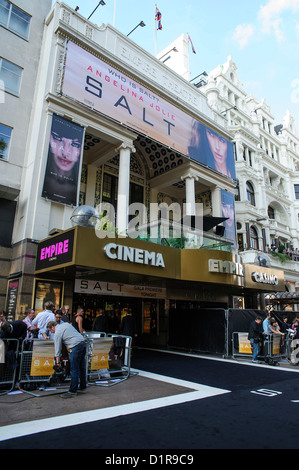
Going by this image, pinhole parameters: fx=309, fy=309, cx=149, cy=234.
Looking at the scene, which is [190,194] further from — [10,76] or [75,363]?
[75,363]

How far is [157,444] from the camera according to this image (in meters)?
4.04

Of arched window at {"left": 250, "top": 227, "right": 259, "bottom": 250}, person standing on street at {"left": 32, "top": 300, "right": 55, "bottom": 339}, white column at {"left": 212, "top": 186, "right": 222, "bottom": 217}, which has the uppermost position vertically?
white column at {"left": 212, "top": 186, "right": 222, "bottom": 217}

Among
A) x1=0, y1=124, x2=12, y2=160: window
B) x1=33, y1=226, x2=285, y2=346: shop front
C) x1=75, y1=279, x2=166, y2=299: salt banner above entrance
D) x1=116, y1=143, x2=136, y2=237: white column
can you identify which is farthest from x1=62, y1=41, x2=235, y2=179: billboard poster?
x1=75, y1=279, x2=166, y2=299: salt banner above entrance

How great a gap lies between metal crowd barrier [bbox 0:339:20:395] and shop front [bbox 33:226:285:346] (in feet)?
11.1

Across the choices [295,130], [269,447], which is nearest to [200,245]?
[269,447]

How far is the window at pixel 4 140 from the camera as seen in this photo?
14182 millimetres

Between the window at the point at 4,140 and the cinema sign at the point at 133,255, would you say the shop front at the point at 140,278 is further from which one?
the window at the point at 4,140

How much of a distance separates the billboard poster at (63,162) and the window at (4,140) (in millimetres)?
2169

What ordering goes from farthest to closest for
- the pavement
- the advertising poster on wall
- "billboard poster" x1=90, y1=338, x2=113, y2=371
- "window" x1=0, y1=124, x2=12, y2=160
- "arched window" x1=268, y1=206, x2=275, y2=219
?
"arched window" x1=268, y1=206, x2=275, y2=219 → "window" x1=0, y1=124, x2=12, y2=160 → the advertising poster on wall → "billboard poster" x1=90, y1=338, x2=113, y2=371 → the pavement

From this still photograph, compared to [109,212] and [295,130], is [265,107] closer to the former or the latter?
[295,130]

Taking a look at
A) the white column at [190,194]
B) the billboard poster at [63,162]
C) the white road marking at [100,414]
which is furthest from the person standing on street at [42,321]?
the white column at [190,194]

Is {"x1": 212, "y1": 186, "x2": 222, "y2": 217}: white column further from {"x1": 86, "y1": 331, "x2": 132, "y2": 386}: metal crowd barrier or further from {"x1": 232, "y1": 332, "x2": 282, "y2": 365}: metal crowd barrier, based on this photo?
{"x1": 86, "y1": 331, "x2": 132, "y2": 386}: metal crowd barrier

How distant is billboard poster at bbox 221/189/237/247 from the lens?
21.8 m

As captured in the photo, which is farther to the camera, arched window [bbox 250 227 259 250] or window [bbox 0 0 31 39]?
arched window [bbox 250 227 259 250]
